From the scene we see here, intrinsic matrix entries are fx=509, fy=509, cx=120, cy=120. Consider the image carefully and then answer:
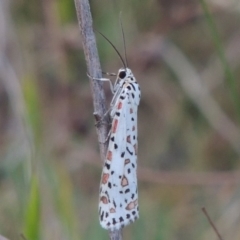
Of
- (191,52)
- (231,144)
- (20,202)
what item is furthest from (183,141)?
(20,202)

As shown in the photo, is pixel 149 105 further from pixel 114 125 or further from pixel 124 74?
pixel 114 125

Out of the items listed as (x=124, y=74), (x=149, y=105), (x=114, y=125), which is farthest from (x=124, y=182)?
(x=149, y=105)

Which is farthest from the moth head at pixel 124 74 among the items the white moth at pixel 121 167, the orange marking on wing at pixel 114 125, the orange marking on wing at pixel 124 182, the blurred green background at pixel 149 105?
the blurred green background at pixel 149 105

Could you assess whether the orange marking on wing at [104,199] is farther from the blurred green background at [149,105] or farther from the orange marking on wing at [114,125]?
the blurred green background at [149,105]

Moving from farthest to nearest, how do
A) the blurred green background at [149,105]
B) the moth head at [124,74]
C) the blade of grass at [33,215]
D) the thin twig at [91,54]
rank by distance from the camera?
the blurred green background at [149,105]
the moth head at [124,74]
the blade of grass at [33,215]
the thin twig at [91,54]

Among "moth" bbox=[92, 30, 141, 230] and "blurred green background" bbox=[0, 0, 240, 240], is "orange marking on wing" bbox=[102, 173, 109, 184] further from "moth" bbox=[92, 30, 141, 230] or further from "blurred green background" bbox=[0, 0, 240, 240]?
"blurred green background" bbox=[0, 0, 240, 240]

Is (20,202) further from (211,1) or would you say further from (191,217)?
(211,1)
